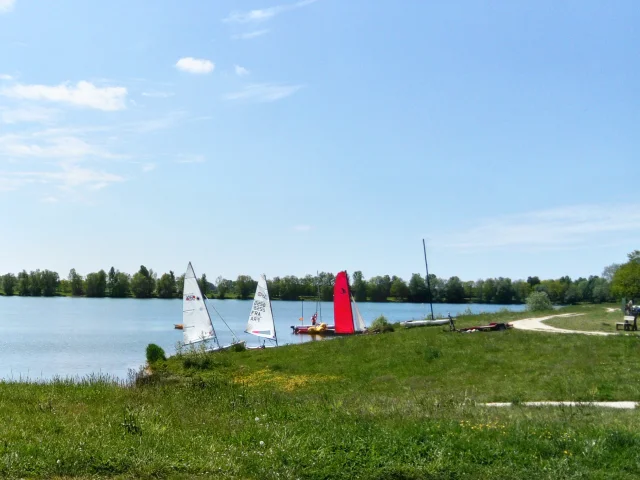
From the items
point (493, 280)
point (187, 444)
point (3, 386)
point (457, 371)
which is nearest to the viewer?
point (187, 444)

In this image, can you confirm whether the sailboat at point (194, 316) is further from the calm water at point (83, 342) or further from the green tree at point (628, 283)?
the green tree at point (628, 283)

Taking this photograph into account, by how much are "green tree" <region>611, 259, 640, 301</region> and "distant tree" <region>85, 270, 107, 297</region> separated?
390 ft

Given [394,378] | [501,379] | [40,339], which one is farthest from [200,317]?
[501,379]

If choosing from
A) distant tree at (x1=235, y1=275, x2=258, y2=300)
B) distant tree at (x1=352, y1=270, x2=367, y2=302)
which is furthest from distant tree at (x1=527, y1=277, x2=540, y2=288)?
distant tree at (x1=235, y1=275, x2=258, y2=300)

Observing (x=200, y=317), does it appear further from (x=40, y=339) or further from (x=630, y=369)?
(x=630, y=369)

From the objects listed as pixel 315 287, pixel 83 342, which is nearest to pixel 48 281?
pixel 315 287

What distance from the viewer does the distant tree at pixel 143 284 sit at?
5650 inches

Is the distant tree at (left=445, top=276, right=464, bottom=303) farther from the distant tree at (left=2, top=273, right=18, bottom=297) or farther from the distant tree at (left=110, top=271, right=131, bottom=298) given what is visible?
the distant tree at (left=2, top=273, right=18, bottom=297)

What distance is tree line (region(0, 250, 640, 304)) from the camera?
131 metres

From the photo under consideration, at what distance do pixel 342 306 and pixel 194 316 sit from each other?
11702 millimetres

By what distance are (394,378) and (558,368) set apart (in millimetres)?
5416

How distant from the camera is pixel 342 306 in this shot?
161ft

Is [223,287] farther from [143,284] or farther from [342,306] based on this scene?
[342,306]

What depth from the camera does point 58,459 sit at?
7.00m
